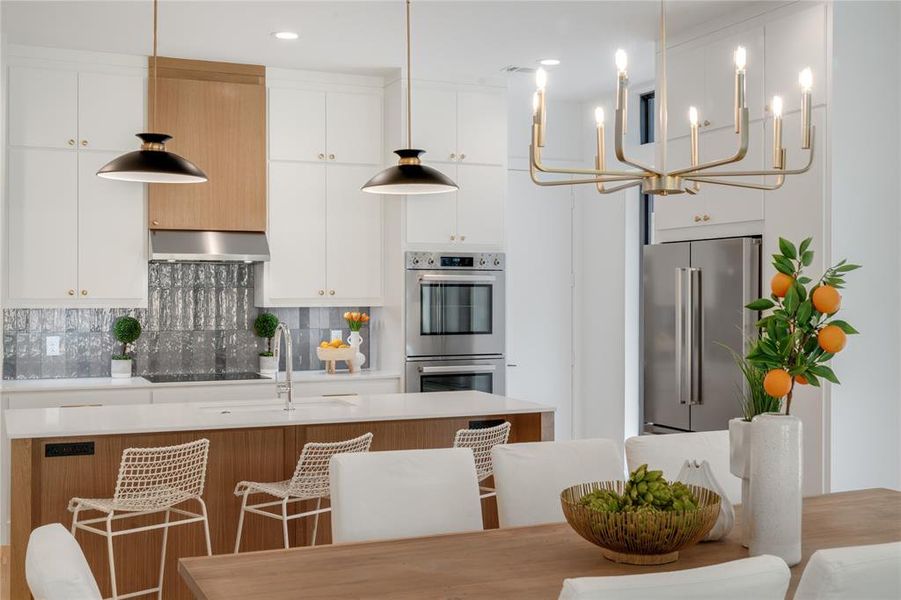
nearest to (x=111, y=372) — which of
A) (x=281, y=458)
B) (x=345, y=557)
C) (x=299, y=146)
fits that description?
(x=299, y=146)

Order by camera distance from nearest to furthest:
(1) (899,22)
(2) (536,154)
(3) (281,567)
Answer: (3) (281,567) → (2) (536,154) → (1) (899,22)

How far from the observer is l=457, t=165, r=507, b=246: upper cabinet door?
6.10 m

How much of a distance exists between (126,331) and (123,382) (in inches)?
15.9

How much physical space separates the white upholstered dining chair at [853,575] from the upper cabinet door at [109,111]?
4.83 metres

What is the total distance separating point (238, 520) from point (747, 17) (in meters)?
3.37

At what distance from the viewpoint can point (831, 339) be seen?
2.10m

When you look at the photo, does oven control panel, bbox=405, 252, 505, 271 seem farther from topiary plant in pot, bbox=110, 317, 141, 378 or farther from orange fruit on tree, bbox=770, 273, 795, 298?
orange fruit on tree, bbox=770, 273, 795, 298

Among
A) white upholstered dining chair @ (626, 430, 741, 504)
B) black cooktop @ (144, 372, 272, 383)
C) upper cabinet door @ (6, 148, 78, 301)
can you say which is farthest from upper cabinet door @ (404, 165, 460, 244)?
white upholstered dining chair @ (626, 430, 741, 504)

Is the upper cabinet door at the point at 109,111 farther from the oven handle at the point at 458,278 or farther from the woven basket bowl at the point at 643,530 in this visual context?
the woven basket bowl at the point at 643,530

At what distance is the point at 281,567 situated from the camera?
7.00 ft

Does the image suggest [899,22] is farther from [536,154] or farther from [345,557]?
[345,557]

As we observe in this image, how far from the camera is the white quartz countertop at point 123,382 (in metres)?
5.16

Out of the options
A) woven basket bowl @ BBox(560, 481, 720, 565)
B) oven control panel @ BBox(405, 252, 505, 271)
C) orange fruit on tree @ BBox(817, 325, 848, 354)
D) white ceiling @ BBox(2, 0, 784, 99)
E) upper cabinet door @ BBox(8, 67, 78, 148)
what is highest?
white ceiling @ BBox(2, 0, 784, 99)

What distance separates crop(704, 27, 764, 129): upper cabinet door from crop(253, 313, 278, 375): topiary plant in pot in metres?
2.95
